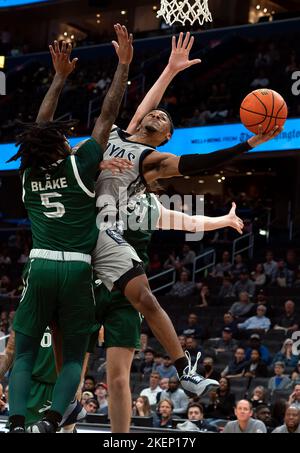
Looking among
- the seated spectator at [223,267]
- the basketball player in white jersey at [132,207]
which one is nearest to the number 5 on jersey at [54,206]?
the basketball player in white jersey at [132,207]

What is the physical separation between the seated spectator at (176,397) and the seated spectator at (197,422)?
1096 millimetres

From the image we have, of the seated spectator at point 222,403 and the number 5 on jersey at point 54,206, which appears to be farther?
the seated spectator at point 222,403

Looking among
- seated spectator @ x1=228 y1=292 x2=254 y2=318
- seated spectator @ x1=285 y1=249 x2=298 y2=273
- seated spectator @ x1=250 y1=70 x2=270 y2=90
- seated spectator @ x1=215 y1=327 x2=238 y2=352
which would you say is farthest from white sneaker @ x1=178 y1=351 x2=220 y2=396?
seated spectator @ x1=250 y1=70 x2=270 y2=90

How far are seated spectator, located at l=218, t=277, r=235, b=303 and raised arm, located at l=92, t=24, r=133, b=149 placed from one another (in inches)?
462

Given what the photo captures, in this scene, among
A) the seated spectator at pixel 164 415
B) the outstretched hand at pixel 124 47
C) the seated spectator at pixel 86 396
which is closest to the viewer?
the outstretched hand at pixel 124 47

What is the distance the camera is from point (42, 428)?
4.77m

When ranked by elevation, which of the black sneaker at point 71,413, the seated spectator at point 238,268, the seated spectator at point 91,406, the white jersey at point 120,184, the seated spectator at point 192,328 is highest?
the white jersey at point 120,184

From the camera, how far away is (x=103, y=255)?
549 cm

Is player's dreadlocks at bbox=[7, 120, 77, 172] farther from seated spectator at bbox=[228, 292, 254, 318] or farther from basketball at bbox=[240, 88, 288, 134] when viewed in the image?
seated spectator at bbox=[228, 292, 254, 318]

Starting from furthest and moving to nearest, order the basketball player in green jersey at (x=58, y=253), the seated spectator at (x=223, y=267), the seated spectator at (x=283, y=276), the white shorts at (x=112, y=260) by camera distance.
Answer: the seated spectator at (x=223, y=267) → the seated spectator at (x=283, y=276) → the white shorts at (x=112, y=260) → the basketball player in green jersey at (x=58, y=253)

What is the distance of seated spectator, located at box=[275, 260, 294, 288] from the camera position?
16.9 meters

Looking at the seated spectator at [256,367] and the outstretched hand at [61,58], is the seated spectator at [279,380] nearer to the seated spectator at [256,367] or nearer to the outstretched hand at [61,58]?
the seated spectator at [256,367]

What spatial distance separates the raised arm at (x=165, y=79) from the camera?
6383mm
